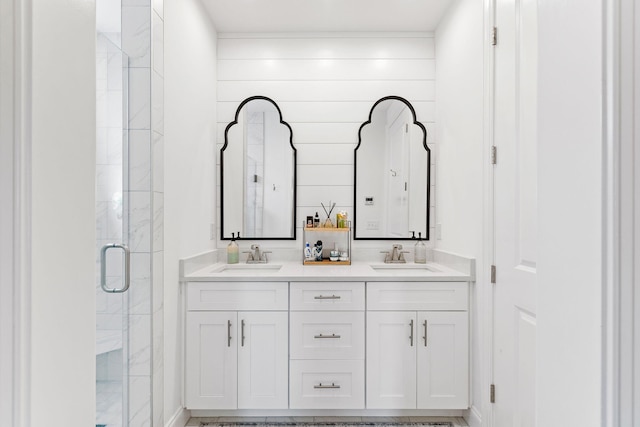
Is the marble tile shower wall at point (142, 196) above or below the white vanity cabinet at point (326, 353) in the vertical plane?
above

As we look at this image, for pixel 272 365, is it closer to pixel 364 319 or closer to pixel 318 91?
pixel 364 319

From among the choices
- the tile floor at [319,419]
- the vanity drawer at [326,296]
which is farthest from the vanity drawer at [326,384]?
the vanity drawer at [326,296]

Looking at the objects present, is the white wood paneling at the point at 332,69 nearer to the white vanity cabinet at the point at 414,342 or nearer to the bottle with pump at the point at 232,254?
the bottle with pump at the point at 232,254

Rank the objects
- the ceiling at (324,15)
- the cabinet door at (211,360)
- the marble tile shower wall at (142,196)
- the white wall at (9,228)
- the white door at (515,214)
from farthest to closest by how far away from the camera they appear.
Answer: the ceiling at (324,15)
the cabinet door at (211,360)
the marble tile shower wall at (142,196)
the white door at (515,214)
the white wall at (9,228)

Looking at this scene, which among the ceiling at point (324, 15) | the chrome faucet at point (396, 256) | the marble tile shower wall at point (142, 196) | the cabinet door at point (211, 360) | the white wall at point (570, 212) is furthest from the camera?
the chrome faucet at point (396, 256)

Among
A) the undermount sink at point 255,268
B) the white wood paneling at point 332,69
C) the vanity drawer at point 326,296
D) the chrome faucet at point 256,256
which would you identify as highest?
the white wood paneling at point 332,69

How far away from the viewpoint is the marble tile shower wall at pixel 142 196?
1.76m

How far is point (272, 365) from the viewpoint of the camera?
2205mm

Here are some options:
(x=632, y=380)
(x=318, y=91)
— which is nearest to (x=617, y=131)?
(x=632, y=380)

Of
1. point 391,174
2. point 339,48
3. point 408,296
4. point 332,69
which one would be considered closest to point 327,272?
point 408,296

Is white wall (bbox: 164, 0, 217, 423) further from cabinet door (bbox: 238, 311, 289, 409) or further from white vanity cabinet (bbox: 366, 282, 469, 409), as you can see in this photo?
white vanity cabinet (bbox: 366, 282, 469, 409)

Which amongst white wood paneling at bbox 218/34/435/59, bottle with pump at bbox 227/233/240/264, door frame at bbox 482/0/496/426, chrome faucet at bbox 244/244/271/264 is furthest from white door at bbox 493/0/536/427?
bottle with pump at bbox 227/233/240/264

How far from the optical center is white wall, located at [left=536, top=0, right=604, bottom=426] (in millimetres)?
599

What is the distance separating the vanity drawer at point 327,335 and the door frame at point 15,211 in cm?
176
